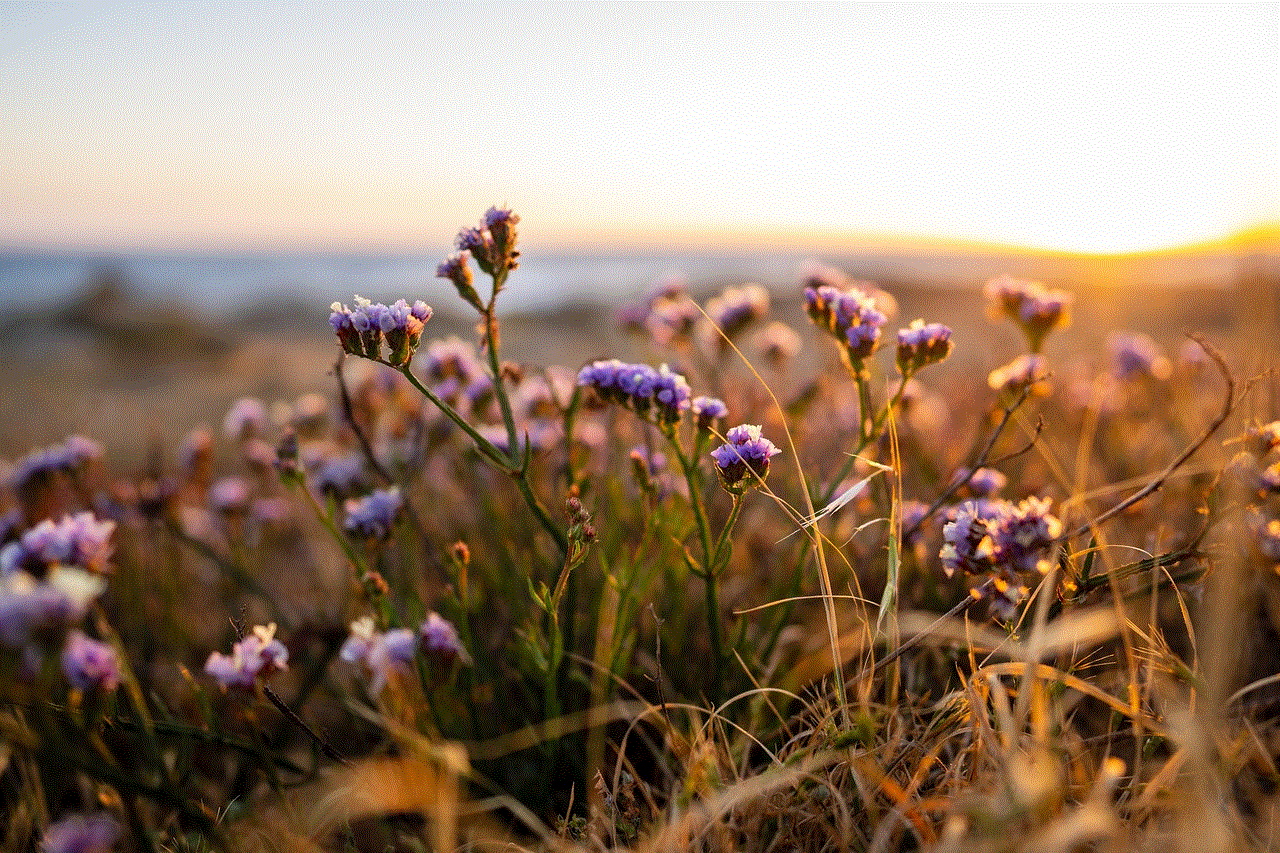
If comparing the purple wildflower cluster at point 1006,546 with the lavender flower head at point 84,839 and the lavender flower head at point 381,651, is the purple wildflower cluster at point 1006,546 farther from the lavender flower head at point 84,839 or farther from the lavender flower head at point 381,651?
the lavender flower head at point 84,839

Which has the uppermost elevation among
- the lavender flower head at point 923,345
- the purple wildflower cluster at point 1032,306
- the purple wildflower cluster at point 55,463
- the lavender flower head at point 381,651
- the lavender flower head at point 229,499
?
the purple wildflower cluster at point 1032,306

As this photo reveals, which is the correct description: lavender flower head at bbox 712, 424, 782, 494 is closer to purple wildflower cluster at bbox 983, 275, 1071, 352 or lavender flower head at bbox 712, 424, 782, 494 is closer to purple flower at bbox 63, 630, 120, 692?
purple flower at bbox 63, 630, 120, 692

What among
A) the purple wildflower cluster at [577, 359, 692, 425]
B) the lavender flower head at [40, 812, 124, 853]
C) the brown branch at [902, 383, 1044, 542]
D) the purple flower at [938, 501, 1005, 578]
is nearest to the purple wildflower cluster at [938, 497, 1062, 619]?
the purple flower at [938, 501, 1005, 578]

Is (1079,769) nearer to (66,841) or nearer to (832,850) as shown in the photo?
(832,850)

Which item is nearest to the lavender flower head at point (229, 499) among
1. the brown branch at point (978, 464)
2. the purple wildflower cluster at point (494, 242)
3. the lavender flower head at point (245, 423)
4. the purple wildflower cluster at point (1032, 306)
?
the lavender flower head at point (245, 423)

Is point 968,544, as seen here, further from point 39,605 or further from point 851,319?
point 39,605

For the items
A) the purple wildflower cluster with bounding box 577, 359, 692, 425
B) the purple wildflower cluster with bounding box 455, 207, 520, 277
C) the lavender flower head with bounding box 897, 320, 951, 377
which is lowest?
the purple wildflower cluster with bounding box 577, 359, 692, 425

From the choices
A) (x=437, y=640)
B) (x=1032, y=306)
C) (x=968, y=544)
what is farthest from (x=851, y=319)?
(x=437, y=640)
